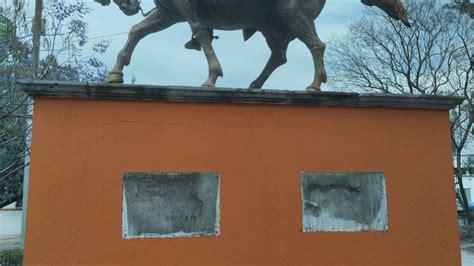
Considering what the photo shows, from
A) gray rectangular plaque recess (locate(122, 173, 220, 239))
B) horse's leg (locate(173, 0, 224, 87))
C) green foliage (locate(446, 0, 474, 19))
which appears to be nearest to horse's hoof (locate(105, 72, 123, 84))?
horse's leg (locate(173, 0, 224, 87))

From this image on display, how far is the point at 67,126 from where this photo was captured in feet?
13.9

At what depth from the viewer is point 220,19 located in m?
5.16

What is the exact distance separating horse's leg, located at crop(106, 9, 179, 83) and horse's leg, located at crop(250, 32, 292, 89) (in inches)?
43.6

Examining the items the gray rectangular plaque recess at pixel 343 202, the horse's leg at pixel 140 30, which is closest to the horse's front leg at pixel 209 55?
the horse's leg at pixel 140 30

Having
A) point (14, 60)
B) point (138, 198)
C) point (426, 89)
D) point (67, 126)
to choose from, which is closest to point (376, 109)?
point (138, 198)

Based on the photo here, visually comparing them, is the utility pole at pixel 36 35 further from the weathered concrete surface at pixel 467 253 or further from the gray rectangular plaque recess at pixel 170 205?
the weathered concrete surface at pixel 467 253

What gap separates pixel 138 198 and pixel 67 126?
2.81 ft

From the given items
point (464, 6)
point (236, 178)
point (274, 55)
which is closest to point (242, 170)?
point (236, 178)

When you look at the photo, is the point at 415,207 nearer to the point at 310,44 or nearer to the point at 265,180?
the point at 265,180

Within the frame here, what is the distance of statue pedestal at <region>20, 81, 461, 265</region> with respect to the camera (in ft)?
13.7

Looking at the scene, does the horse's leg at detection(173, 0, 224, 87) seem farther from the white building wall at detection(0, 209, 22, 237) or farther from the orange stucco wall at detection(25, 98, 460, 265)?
the white building wall at detection(0, 209, 22, 237)

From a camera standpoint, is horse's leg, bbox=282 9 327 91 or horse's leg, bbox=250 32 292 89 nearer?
horse's leg, bbox=282 9 327 91

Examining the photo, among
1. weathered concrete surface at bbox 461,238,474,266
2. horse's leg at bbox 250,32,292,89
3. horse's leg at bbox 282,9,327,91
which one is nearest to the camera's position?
horse's leg at bbox 282,9,327,91

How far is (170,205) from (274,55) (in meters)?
2.23
